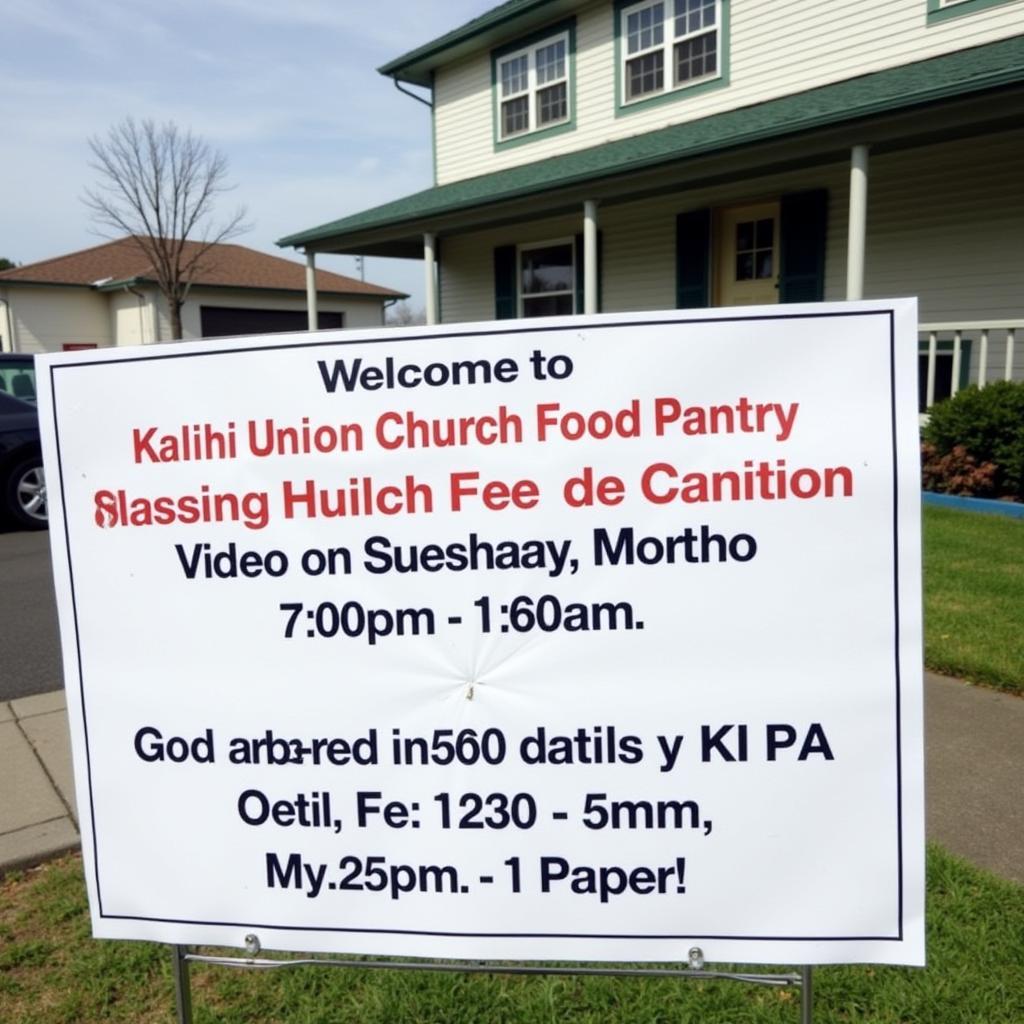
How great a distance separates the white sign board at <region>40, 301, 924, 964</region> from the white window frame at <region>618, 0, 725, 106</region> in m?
12.6

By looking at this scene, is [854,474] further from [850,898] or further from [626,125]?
[626,125]

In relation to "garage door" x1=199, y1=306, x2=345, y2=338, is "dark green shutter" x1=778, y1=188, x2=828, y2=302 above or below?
below

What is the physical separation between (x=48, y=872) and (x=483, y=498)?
2137mm

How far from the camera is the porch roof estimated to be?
8.46 metres

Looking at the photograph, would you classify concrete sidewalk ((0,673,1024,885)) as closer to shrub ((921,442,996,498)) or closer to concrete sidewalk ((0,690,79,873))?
concrete sidewalk ((0,690,79,873))

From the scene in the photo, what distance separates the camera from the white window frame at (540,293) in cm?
1502

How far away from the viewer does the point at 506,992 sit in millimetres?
2307

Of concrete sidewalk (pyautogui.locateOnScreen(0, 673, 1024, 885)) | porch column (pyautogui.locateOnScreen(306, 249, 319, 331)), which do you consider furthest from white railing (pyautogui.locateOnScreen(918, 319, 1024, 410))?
porch column (pyautogui.locateOnScreen(306, 249, 319, 331))

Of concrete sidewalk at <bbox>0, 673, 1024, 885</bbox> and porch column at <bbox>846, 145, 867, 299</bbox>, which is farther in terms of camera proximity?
porch column at <bbox>846, 145, 867, 299</bbox>

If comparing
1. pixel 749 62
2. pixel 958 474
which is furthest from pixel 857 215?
pixel 749 62

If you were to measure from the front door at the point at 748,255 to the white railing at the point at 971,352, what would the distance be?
2.34m

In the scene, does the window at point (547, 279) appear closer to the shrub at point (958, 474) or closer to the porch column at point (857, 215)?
the porch column at point (857, 215)

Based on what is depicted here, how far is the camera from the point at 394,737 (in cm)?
172

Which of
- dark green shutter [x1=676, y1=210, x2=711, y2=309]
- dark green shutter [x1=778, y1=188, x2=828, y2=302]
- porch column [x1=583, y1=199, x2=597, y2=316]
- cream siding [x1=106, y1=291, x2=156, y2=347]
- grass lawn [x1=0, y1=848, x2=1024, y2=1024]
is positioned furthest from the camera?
cream siding [x1=106, y1=291, x2=156, y2=347]
